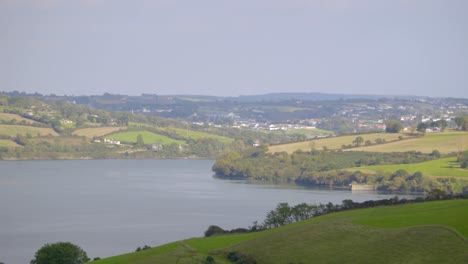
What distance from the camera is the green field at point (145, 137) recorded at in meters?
120

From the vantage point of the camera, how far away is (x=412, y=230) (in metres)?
24.5

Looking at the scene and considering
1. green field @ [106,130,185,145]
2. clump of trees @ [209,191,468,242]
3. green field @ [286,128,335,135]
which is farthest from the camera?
green field @ [286,128,335,135]

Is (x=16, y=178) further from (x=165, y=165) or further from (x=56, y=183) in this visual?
(x=165, y=165)

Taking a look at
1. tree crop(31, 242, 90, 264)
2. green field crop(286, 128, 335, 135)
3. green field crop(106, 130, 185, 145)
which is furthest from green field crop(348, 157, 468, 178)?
green field crop(286, 128, 335, 135)

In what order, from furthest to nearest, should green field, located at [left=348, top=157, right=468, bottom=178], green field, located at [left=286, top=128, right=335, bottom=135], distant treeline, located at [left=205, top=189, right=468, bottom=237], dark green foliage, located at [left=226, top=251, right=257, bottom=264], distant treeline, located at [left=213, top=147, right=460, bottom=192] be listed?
green field, located at [left=286, top=128, right=335, bottom=135] < distant treeline, located at [left=213, top=147, right=460, bottom=192] < green field, located at [left=348, top=157, right=468, bottom=178] < distant treeline, located at [left=205, top=189, right=468, bottom=237] < dark green foliage, located at [left=226, top=251, right=257, bottom=264]

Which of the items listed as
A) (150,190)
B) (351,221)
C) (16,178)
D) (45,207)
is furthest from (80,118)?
(351,221)

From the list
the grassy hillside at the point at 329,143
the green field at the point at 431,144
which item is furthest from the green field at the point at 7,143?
the green field at the point at 431,144

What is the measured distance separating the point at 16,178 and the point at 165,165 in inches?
987

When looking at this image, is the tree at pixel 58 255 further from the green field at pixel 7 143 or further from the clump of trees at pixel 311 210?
the green field at pixel 7 143

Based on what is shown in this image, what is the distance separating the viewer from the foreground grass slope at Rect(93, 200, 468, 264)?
22578 mm

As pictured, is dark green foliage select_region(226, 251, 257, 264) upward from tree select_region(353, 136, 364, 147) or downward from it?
upward

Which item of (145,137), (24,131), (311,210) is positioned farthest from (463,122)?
(311,210)

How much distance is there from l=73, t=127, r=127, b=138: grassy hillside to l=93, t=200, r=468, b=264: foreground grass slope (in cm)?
9169

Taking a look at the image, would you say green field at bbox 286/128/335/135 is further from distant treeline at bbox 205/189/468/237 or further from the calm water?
distant treeline at bbox 205/189/468/237
